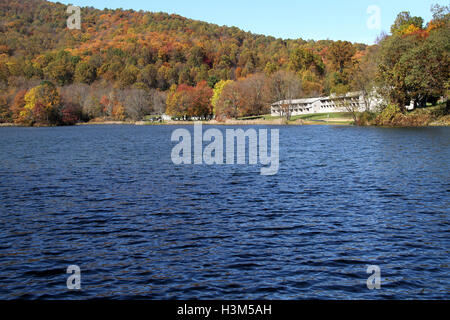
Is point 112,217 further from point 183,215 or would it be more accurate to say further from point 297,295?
point 297,295

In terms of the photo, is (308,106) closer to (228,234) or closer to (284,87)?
(284,87)

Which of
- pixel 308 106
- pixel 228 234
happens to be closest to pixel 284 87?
pixel 308 106

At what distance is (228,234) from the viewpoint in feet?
63.7

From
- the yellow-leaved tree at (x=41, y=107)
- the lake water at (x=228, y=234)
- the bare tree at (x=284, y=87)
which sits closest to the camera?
the lake water at (x=228, y=234)

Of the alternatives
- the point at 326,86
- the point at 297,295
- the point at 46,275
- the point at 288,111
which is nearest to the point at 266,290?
the point at 297,295

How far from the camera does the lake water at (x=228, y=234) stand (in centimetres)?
1408

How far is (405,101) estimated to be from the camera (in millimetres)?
104562

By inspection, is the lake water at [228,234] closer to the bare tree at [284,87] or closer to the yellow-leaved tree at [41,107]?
the bare tree at [284,87]

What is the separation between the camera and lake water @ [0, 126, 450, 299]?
554 inches

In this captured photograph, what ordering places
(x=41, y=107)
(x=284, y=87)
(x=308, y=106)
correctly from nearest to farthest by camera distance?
(x=284, y=87)
(x=308, y=106)
(x=41, y=107)

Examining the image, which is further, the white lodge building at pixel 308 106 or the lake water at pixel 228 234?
the white lodge building at pixel 308 106

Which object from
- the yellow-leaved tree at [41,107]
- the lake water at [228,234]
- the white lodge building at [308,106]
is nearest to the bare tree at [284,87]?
the white lodge building at [308,106]

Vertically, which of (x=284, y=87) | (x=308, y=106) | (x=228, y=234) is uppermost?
(x=284, y=87)

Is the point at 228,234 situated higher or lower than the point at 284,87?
lower
